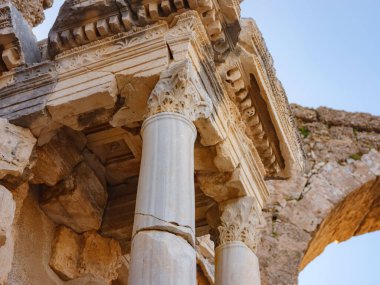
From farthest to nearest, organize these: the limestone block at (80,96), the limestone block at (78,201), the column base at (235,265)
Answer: the limestone block at (78,201)
the column base at (235,265)
the limestone block at (80,96)

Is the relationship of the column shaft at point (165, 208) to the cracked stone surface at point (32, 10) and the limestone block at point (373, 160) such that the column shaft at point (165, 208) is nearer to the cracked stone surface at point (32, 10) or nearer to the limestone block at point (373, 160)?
the cracked stone surface at point (32, 10)

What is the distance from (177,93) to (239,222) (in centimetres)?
178

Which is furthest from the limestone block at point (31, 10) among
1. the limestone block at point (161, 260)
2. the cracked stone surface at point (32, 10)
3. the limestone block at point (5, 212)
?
the limestone block at point (161, 260)

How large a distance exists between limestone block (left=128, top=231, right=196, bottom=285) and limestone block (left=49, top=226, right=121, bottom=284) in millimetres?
2750

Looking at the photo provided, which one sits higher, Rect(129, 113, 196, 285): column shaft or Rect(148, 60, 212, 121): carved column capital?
Rect(148, 60, 212, 121): carved column capital

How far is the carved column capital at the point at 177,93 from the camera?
605 cm

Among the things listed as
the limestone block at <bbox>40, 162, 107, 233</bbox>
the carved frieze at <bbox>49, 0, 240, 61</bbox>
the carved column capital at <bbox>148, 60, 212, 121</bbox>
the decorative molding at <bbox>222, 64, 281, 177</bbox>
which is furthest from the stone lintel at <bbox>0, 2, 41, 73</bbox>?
the decorative molding at <bbox>222, 64, 281, 177</bbox>

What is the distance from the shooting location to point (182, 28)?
648 cm

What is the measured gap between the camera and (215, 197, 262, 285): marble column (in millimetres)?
6863

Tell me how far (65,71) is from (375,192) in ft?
24.8

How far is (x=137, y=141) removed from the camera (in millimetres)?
7805

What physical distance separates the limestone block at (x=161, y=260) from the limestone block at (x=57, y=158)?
2.42 metres

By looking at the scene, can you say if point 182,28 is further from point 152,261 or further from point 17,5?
point 17,5

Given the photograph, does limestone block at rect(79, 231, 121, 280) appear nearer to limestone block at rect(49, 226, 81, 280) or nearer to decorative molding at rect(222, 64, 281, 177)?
limestone block at rect(49, 226, 81, 280)
